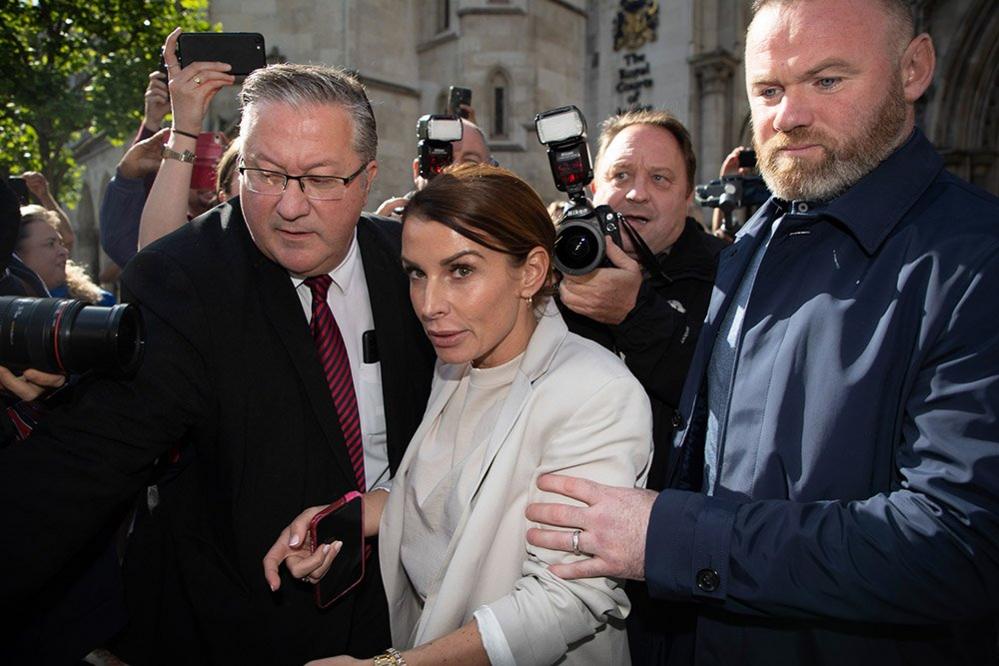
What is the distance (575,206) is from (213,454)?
1331 mm

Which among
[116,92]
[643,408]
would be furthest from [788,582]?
[116,92]

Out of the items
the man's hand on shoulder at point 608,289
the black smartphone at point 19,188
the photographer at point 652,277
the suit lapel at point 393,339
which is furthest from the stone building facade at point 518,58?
the man's hand on shoulder at point 608,289

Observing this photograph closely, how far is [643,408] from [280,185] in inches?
49.2

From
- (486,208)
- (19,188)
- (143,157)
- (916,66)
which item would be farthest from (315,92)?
(19,188)

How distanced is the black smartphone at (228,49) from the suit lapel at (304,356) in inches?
40.9

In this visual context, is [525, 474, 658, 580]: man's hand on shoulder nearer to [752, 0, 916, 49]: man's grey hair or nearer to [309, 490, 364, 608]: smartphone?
[309, 490, 364, 608]: smartphone

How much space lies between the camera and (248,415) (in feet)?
6.46

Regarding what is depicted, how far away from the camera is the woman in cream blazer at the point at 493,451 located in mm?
1586

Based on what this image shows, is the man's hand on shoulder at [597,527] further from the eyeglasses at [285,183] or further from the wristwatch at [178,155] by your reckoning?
the wristwatch at [178,155]

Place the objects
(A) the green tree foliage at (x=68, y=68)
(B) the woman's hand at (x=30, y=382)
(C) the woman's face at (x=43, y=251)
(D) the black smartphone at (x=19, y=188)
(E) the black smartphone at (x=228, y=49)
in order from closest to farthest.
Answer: (B) the woman's hand at (x=30, y=382)
(E) the black smartphone at (x=228, y=49)
(C) the woman's face at (x=43, y=251)
(D) the black smartphone at (x=19, y=188)
(A) the green tree foliage at (x=68, y=68)

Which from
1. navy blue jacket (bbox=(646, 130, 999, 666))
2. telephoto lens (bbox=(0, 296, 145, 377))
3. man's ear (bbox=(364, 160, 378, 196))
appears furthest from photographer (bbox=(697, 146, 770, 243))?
telephoto lens (bbox=(0, 296, 145, 377))

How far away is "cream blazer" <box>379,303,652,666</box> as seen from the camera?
1.57m

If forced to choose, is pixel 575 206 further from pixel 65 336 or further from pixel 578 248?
pixel 65 336

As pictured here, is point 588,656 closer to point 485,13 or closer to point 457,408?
point 457,408
